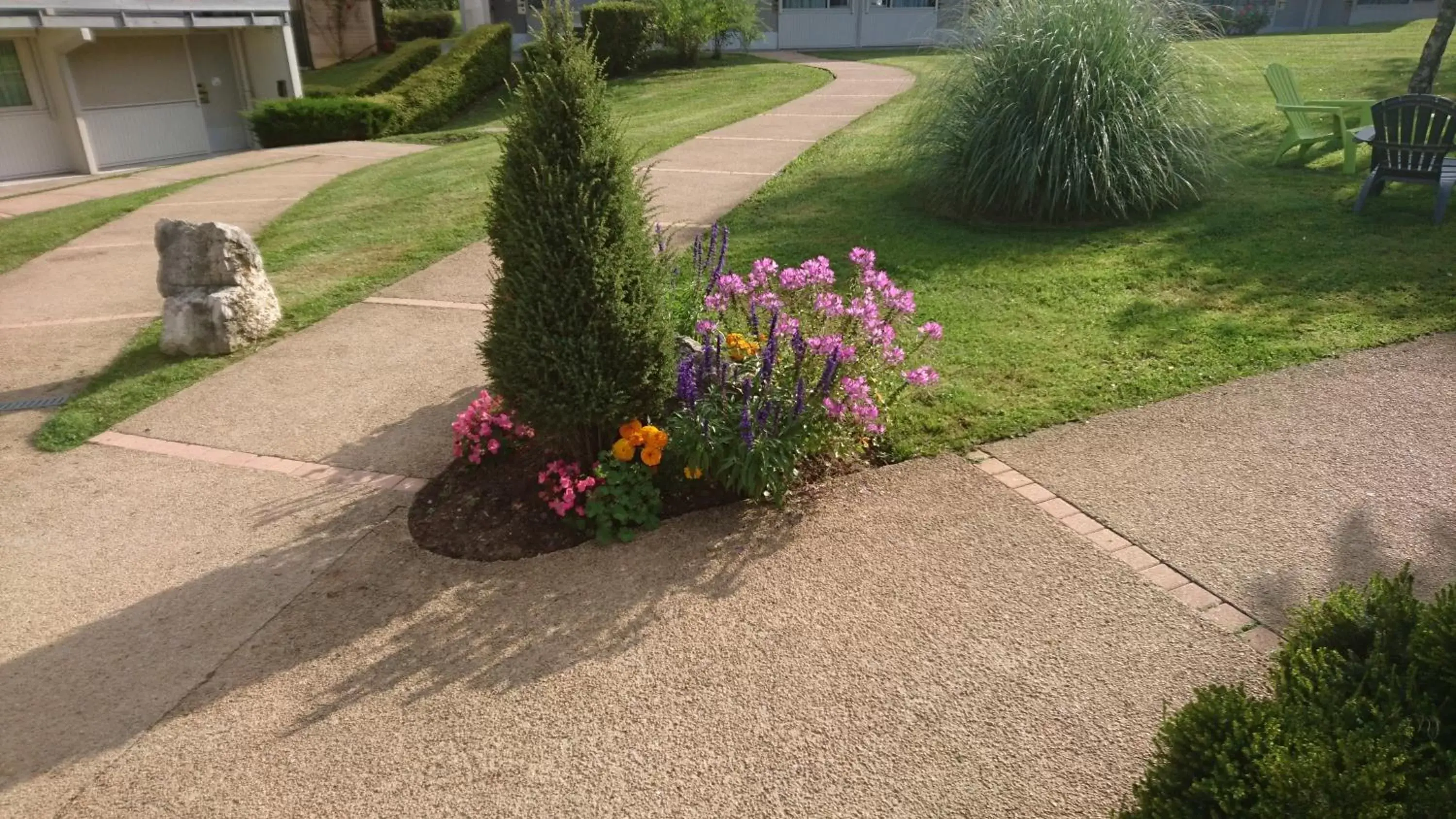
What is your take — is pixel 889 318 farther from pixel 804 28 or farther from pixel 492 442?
pixel 804 28

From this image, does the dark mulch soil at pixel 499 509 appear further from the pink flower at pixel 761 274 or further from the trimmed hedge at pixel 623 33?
the trimmed hedge at pixel 623 33

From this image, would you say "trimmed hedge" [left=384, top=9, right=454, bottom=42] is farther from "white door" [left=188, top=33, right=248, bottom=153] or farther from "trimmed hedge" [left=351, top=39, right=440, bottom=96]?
"white door" [left=188, top=33, right=248, bottom=153]

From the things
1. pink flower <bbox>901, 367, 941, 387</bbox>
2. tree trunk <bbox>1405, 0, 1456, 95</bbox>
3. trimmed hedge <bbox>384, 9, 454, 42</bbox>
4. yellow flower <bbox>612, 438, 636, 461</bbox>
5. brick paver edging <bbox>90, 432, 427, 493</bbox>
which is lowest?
brick paver edging <bbox>90, 432, 427, 493</bbox>

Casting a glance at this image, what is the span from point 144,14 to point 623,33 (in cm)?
993

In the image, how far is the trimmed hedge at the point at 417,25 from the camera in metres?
28.9

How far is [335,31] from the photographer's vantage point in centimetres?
2627

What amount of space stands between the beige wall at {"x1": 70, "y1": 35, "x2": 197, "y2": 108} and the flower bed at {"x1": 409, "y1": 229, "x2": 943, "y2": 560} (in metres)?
17.5

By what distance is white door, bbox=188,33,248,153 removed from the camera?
19234 mm

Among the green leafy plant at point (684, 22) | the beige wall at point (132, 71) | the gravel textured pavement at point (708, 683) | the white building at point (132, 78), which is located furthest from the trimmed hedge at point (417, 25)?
the gravel textured pavement at point (708, 683)

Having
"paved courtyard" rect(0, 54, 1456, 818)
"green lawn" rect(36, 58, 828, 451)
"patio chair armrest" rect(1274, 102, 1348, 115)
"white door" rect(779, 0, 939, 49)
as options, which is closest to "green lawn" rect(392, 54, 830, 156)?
"green lawn" rect(36, 58, 828, 451)

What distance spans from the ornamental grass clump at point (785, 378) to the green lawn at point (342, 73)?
2023 cm

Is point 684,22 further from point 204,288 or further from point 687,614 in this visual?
point 687,614

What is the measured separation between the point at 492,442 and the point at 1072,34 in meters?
6.21

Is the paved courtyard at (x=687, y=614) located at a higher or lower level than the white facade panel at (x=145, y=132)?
lower
